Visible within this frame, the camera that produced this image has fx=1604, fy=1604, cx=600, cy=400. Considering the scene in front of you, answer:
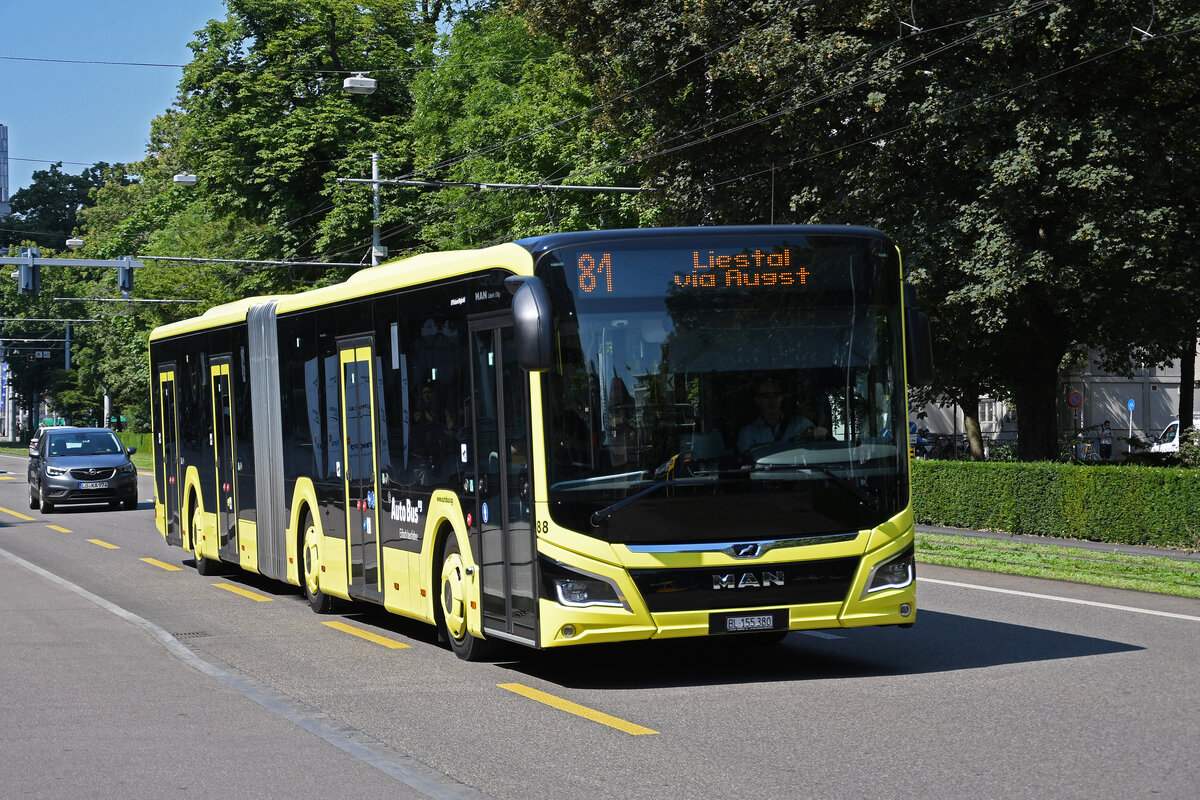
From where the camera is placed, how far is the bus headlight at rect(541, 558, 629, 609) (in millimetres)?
9672

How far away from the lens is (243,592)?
1709 centimetres

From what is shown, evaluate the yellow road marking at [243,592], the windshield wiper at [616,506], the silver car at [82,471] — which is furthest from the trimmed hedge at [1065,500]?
the silver car at [82,471]

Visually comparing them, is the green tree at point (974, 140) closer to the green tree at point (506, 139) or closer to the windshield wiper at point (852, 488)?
the green tree at point (506, 139)

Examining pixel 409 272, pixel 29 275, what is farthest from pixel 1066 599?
pixel 29 275

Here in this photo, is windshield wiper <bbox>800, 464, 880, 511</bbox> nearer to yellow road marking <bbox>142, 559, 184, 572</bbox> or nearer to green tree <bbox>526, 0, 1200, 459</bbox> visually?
yellow road marking <bbox>142, 559, 184, 572</bbox>

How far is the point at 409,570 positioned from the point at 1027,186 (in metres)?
14.9

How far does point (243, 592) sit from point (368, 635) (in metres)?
4.46

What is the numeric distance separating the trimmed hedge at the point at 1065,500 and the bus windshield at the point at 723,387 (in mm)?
12138

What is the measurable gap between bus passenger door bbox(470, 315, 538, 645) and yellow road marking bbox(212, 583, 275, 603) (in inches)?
242

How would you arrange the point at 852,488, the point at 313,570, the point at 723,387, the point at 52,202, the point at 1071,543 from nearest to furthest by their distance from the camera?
the point at 723,387
the point at 852,488
the point at 313,570
the point at 1071,543
the point at 52,202

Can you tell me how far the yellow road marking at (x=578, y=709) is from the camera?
850cm

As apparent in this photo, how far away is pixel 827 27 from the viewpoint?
27.7 m

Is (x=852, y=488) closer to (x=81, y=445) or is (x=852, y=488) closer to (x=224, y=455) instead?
(x=224, y=455)

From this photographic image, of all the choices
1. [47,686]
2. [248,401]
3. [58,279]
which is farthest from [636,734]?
[58,279]
